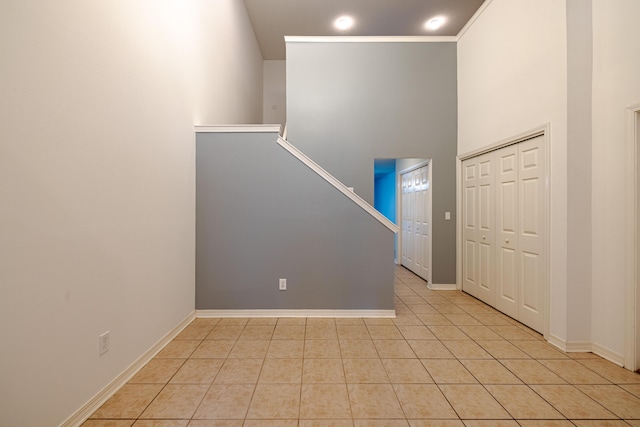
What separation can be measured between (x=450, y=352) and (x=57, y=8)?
140 inches

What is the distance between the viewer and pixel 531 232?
9.51 feet

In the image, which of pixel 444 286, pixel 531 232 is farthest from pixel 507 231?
pixel 444 286

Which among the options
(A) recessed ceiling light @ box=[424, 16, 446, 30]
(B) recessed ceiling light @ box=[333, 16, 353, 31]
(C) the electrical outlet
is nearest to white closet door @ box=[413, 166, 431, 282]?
(A) recessed ceiling light @ box=[424, 16, 446, 30]

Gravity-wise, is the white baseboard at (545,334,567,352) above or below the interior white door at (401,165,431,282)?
below

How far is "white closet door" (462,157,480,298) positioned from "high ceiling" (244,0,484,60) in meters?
2.37

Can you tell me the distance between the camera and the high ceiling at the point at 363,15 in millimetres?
4234

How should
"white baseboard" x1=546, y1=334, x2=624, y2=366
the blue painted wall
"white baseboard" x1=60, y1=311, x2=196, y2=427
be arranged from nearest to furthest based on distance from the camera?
"white baseboard" x1=60, y1=311, x2=196, y2=427
"white baseboard" x1=546, y1=334, x2=624, y2=366
the blue painted wall

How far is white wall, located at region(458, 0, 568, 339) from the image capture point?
2.50 meters

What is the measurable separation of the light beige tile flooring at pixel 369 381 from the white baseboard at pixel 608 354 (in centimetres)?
5

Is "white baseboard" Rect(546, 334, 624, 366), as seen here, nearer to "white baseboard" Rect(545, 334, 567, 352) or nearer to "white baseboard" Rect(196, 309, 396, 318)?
"white baseboard" Rect(545, 334, 567, 352)

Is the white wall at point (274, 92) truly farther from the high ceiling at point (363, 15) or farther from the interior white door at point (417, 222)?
the interior white door at point (417, 222)

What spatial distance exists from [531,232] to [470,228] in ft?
3.81

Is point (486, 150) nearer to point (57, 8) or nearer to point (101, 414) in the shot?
point (57, 8)

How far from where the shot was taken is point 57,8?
142cm
